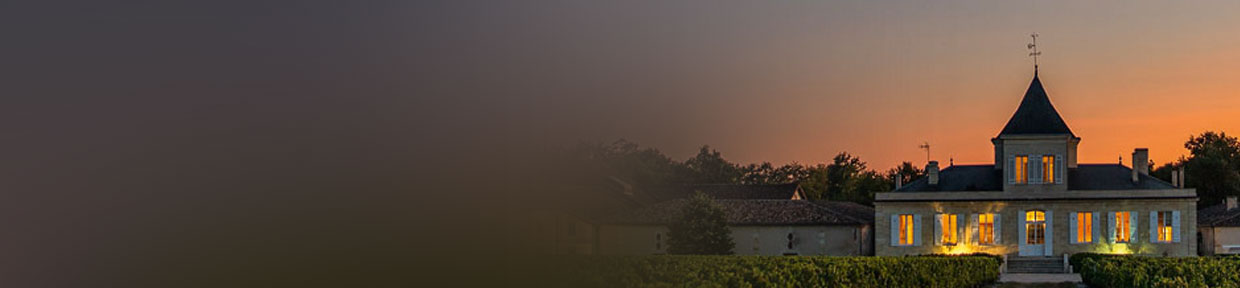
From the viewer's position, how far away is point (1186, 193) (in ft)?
148

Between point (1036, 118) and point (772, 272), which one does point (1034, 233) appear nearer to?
point (1036, 118)

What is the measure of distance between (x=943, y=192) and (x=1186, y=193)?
26.1 ft

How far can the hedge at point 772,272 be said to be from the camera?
873cm

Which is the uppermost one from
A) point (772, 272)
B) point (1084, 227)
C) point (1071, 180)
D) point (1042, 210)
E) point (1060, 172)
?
point (1060, 172)

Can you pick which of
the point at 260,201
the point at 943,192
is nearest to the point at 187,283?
the point at 260,201

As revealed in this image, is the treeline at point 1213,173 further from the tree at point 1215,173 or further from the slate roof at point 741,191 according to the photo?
the slate roof at point 741,191

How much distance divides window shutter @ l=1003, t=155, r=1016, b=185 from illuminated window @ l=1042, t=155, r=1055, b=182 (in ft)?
3.22

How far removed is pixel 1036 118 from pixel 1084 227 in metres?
4.63

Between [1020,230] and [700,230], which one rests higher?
[1020,230]

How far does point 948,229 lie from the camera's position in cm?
4644

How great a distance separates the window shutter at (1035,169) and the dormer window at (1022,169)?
136mm

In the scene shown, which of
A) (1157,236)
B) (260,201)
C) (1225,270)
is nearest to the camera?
(260,201)

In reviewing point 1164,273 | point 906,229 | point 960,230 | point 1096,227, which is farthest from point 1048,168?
point 1164,273

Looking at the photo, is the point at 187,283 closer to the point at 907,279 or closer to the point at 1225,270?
the point at 907,279
